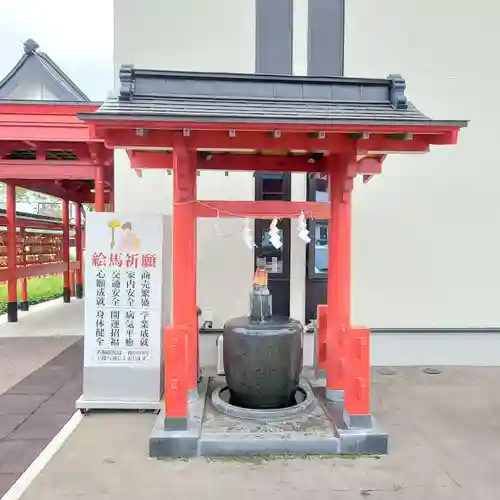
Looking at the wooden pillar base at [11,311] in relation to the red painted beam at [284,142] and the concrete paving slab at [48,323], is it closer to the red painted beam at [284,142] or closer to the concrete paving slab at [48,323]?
the concrete paving slab at [48,323]

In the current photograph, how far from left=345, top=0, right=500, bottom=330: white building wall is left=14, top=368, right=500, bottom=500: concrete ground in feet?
7.15

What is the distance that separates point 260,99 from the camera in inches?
171

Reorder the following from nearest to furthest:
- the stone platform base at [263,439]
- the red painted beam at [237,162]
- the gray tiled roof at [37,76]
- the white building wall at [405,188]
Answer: the stone platform base at [263,439] < the red painted beam at [237,162] < the white building wall at [405,188] < the gray tiled roof at [37,76]

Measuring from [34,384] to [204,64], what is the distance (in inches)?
198

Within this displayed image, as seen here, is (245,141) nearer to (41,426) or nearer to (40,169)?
(41,426)

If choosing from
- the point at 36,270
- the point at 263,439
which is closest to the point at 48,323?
the point at 36,270

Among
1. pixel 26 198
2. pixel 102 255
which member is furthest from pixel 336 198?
pixel 26 198

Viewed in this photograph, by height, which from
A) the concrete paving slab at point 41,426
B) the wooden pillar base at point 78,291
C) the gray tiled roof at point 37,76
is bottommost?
the concrete paving slab at point 41,426

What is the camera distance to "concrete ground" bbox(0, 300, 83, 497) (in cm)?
409

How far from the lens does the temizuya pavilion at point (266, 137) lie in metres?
3.79

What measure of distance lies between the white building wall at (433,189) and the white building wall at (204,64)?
5.35 feet

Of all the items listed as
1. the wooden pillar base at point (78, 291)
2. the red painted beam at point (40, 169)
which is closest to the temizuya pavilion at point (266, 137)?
the red painted beam at point (40, 169)

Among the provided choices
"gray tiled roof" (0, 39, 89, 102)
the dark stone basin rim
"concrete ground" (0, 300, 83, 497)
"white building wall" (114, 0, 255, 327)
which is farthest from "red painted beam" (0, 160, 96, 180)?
the dark stone basin rim

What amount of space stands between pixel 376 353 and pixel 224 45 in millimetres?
5066
